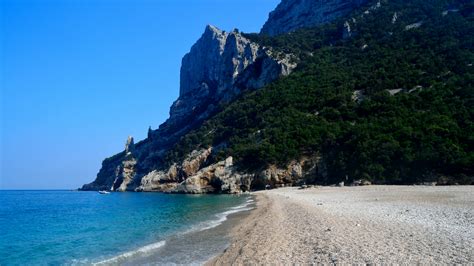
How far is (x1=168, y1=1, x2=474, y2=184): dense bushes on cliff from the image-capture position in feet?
162

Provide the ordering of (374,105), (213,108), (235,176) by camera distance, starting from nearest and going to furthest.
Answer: (374,105)
(235,176)
(213,108)

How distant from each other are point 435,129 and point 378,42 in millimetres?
53552

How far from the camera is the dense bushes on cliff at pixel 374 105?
4944cm

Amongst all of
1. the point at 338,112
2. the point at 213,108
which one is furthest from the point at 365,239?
the point at 213,108

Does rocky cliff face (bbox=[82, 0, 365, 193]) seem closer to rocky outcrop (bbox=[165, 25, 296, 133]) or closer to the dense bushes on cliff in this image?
rocky outcrop (bbox=[165, 25, 296, 133])

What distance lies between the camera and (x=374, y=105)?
65875 millimetres

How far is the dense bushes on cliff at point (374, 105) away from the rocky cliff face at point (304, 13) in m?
22.5

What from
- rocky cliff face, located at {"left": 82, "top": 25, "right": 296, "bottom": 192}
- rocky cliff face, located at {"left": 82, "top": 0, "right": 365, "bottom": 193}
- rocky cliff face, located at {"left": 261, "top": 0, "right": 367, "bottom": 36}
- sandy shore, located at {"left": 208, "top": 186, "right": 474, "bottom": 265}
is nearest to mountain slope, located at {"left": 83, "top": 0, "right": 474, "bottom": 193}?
rocky cliff face, located at {"left": 82, "top": 0, "right": 365, "bottom": 193}

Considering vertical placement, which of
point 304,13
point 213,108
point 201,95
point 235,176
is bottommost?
point 235,176

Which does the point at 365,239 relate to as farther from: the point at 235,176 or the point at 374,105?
the point at 374,105

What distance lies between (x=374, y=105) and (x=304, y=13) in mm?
96687

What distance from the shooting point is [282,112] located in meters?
78.6

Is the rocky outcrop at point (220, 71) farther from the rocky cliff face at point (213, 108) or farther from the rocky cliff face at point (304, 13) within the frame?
the rocky cliff face at point (304, 13)

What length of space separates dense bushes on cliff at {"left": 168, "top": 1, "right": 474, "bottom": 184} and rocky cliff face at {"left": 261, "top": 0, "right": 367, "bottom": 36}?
22494 mm
